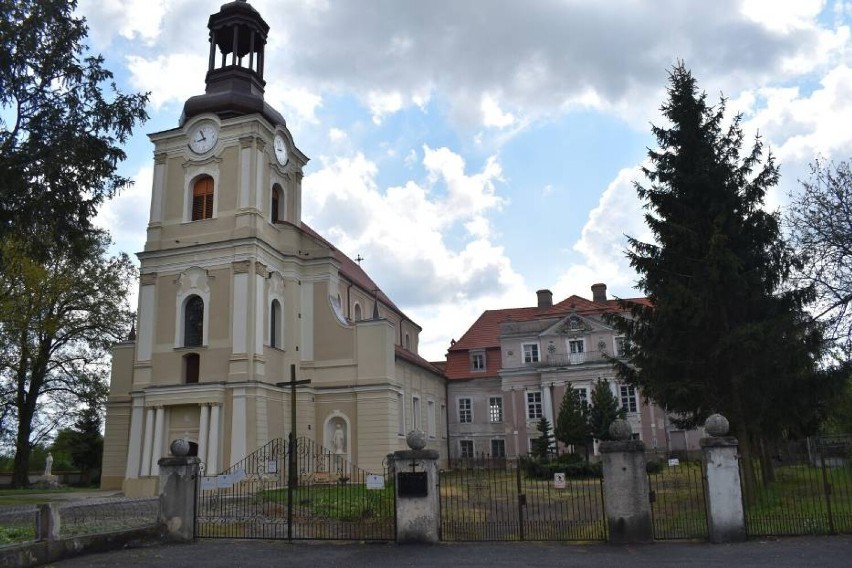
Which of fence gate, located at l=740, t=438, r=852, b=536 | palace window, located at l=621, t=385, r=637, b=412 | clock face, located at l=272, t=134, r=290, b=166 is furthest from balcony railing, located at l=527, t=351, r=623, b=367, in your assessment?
fence gate, located at l=740, t=438, r=852, b=536

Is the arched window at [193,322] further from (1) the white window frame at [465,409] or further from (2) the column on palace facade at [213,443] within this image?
(1) the white window frame at [465,409]

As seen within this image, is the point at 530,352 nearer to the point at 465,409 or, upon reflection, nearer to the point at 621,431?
the point at 465,409

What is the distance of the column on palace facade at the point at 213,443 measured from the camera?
27156 mm

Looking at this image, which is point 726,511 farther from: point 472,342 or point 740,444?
point 472,342

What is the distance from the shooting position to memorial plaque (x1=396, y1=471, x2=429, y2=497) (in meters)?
12.8

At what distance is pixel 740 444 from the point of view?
679 inches

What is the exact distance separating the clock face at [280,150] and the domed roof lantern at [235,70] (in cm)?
85

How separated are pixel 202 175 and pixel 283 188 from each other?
3.69 meters

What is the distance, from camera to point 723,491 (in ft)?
40.1

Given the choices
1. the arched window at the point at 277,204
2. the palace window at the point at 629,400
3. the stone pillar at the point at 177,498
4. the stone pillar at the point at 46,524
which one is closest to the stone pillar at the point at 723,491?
the stone pillar at the point at 177,498

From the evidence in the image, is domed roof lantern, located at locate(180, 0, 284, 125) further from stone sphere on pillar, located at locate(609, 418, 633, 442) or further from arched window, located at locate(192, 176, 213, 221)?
stone sphere on pillar, located at locate(609, 418, 633, 442)

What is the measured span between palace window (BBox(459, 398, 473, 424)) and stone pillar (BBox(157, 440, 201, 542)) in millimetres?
36352

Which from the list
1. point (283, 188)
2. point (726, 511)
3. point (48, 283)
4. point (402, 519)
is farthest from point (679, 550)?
point (48, 283)

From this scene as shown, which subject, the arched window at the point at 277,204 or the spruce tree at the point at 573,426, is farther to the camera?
the spruce tree at the point at 573,426
